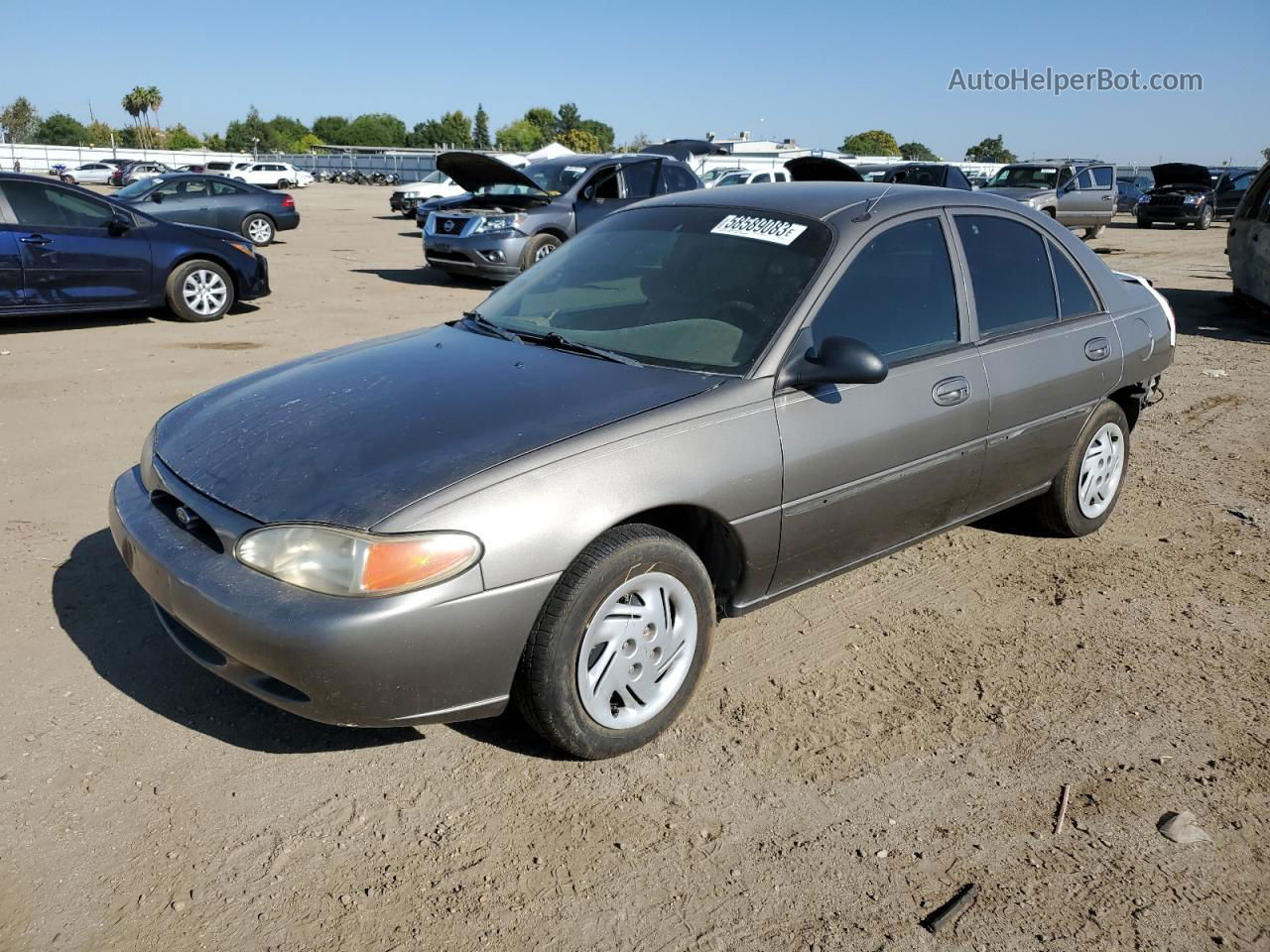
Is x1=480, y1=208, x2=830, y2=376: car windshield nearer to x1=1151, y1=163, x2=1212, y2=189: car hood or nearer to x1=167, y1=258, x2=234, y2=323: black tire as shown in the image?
x1=167, y1=258, x2=234, y2=323: black tire

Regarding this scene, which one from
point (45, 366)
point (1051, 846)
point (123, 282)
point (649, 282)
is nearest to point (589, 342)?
point (649, 282)

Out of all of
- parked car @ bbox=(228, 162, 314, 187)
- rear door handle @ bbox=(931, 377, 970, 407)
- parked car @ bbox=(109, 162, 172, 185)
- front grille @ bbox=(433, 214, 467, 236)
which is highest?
parked car @ bbox=(109, 162, 172, 185)

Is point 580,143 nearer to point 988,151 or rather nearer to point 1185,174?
point 988,151

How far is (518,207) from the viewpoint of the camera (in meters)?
13.7

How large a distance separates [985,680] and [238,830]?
2475 mm

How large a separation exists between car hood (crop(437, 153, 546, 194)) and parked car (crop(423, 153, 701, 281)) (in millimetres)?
13

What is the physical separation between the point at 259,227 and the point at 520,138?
4243 inches

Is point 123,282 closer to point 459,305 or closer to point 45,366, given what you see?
point 45,366

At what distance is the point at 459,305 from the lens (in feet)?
39.2

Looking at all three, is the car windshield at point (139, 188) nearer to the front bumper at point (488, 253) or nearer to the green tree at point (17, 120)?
the front bumper at point (488, 253)

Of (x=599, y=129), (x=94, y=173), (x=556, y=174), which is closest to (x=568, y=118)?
(x=599, y=129)

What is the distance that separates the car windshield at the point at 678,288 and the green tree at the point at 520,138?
117 m

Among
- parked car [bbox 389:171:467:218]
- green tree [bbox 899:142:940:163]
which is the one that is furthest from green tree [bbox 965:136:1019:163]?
parked car [bbox 389:171:467:218]

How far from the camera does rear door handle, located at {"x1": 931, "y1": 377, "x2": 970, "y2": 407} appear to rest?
3.70 m
